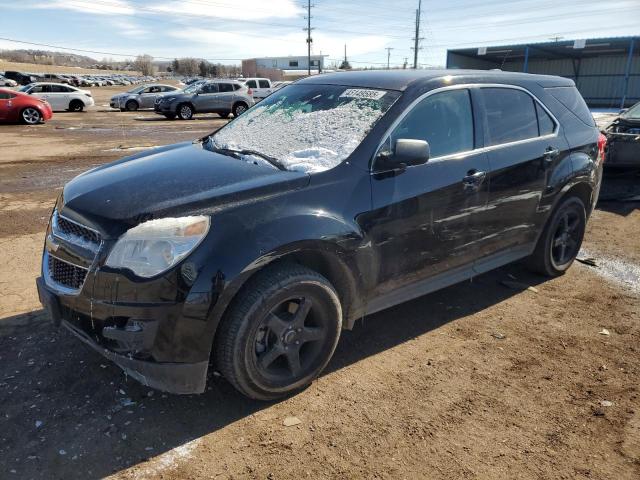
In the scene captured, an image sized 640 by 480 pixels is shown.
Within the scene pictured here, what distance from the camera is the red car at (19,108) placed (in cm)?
1905

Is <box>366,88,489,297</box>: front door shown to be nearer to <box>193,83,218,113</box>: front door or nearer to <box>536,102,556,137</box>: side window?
<box>536,102,556,137</box>: side window

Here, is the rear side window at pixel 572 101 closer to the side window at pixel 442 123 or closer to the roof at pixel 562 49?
the side window at pixel 442 123

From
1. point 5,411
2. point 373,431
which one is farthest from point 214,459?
point 5,411

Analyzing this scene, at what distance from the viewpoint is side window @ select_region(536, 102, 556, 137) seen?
14.6ft

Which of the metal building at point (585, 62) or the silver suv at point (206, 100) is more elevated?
the metal building at point (585, 62)

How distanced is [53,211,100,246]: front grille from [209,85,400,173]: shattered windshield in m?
1.18

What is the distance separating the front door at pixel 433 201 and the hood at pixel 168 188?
2.10 feet

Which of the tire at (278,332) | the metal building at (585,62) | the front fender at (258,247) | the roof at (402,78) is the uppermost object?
the metal building at (585,62)

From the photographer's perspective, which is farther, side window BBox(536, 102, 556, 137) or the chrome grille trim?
side window BBox(536, 102, 556, 137)

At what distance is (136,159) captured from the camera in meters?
3.80

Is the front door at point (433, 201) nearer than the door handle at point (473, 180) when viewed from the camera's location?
Yes

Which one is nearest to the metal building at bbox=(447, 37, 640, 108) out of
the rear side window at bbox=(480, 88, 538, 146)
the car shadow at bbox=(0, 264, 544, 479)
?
the rear side window at bbox=(480, 88, 538, 146)

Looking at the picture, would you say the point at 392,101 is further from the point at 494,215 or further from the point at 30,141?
the point at 30,141

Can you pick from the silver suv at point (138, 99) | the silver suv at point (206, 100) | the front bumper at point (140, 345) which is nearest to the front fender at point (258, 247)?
the front bumper at point (140, 345)
